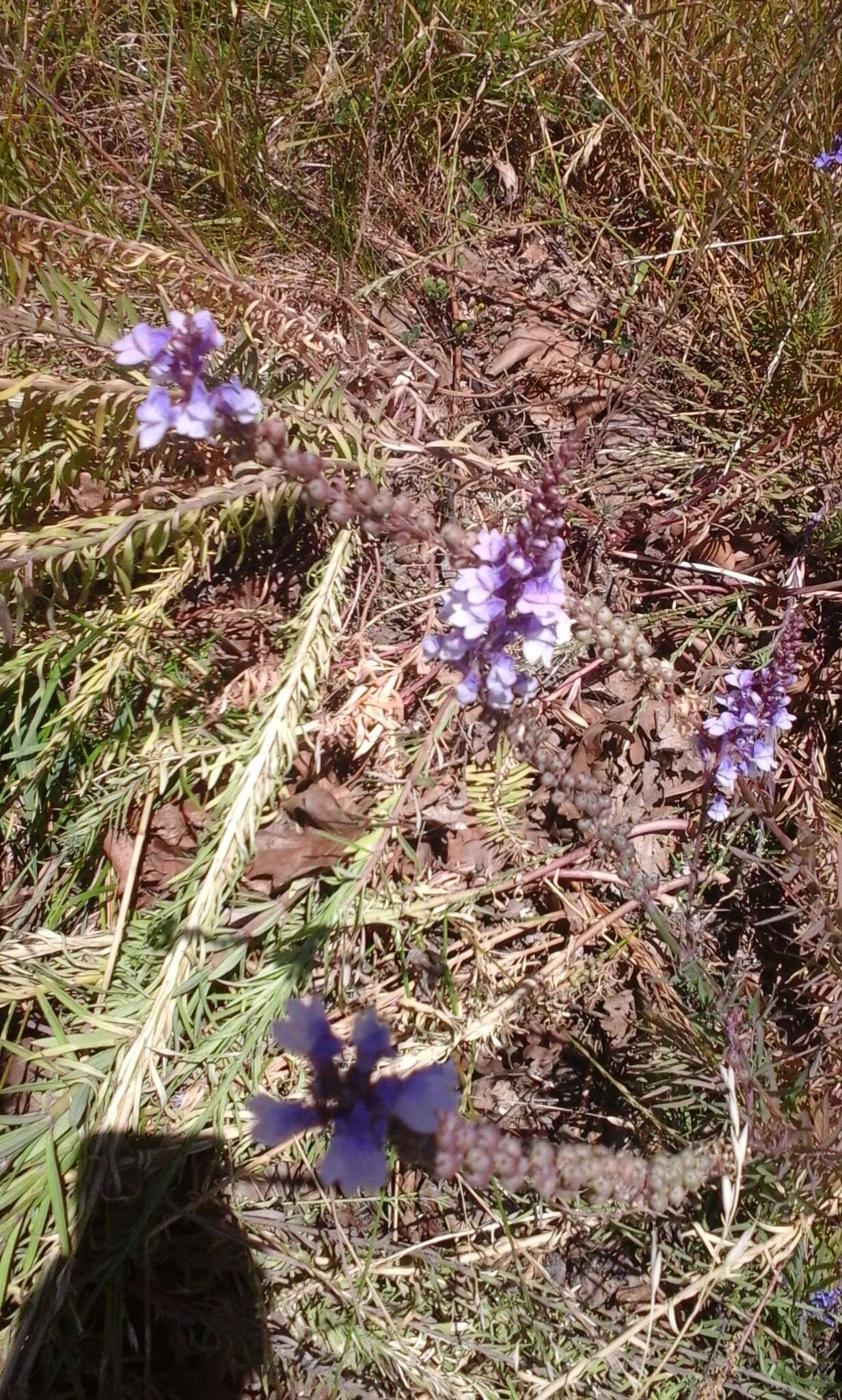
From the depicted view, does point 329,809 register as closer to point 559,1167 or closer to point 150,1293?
point 559,1167

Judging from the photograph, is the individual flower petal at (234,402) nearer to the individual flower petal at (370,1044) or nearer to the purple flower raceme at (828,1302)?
the individual flower petal at (370,1044)

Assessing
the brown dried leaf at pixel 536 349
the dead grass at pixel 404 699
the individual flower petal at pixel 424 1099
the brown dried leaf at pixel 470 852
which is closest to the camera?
the individual flower petal at pixel 424 1099

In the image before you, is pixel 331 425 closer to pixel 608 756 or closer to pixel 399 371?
pixel 399 371

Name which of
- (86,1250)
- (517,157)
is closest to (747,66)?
(517,157)

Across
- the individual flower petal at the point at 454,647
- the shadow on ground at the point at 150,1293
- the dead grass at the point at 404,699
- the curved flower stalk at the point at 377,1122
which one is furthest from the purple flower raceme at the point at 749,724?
the shadow on ground at the point at 150,1293

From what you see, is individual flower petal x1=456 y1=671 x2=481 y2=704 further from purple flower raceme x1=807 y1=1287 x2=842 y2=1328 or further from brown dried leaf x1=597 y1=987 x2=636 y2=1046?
purple flower raceme x1=807 y1=1287 x2=842 y2=1328

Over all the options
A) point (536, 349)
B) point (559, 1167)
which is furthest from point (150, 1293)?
point (536, 349)

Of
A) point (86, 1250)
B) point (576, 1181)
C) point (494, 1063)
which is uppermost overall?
point (576, 1181)

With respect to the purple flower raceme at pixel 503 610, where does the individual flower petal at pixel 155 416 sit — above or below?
above
